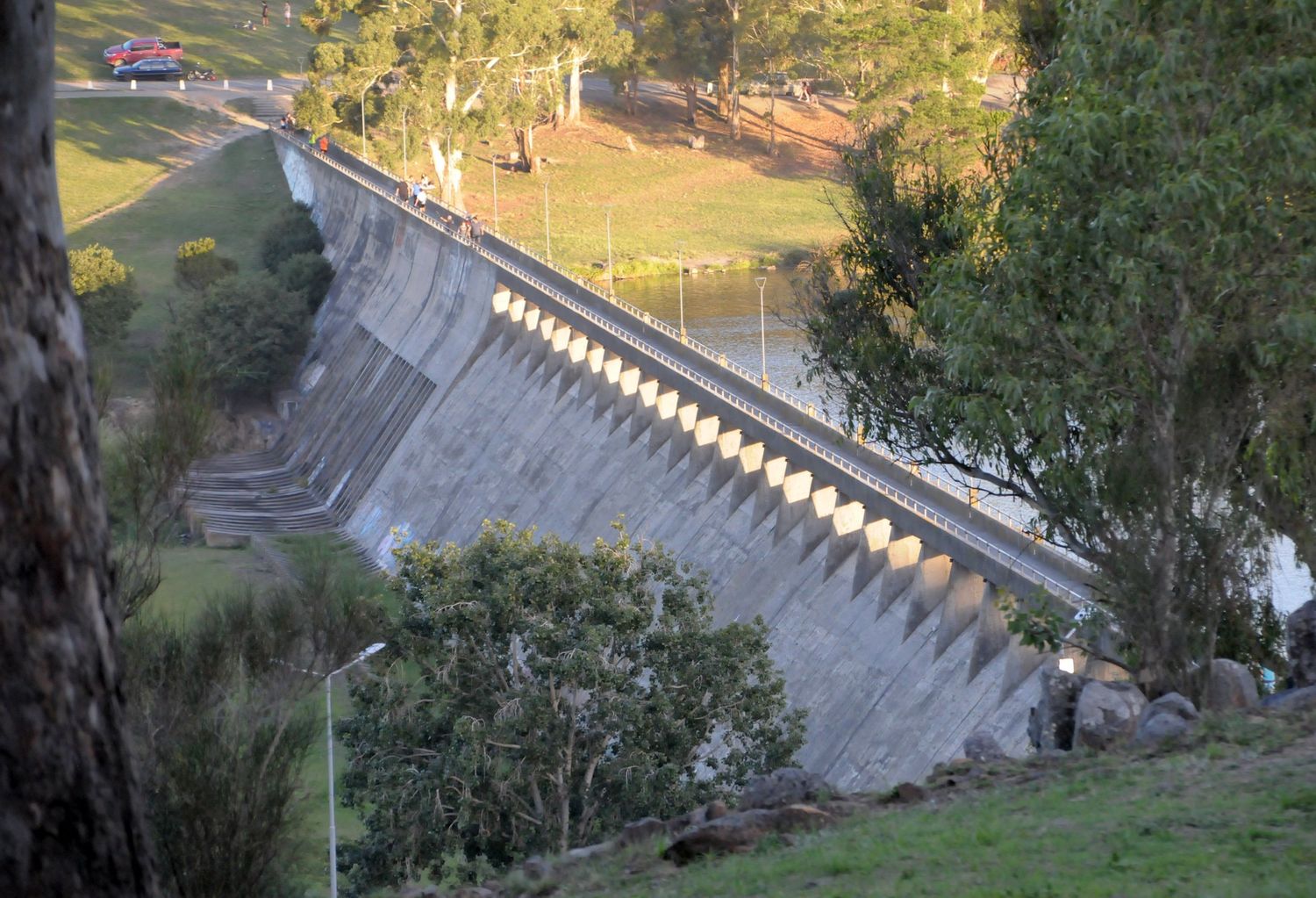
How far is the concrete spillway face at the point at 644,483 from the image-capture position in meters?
29.5

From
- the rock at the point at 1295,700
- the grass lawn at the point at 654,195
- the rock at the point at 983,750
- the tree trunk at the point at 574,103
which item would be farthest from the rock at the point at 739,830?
the tree trunk at the point at 574,103

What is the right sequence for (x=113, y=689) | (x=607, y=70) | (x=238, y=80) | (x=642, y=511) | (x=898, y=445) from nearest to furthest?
(x=113, y=689), (x=898, y=445), (x=642, y=511), (x=607, y=70), (x=238, y=80)

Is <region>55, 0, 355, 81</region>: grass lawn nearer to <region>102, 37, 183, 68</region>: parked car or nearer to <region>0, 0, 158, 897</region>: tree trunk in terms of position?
<region>102, 37, 183, 68</region>: parked car

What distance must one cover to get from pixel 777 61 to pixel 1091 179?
83892 millimetres

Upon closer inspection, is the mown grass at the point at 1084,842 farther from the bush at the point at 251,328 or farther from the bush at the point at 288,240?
the bush at the point at 288,240

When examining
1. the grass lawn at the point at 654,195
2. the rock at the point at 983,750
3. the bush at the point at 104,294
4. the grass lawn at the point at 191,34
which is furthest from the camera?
the grass lawn at the point at 191,34

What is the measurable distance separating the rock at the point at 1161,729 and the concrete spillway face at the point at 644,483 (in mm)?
10877

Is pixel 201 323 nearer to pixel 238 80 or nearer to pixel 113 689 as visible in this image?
pixel 238 80

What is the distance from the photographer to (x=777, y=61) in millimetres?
97938

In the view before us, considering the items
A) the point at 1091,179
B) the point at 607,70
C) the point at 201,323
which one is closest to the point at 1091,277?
the point at 1091,179

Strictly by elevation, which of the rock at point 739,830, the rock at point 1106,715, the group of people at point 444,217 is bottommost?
the group of people at point 444,217

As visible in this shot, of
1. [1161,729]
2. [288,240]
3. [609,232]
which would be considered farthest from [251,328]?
[1161,729]

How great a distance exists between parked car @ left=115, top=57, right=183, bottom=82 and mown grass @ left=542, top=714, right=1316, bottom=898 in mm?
114886

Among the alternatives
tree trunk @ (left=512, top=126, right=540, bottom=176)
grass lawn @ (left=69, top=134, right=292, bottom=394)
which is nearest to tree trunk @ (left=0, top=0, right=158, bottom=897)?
grass lawn @ (left=69, top=134, right=292, bottom=394)
